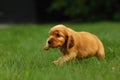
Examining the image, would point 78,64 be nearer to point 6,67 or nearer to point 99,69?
point 99,69

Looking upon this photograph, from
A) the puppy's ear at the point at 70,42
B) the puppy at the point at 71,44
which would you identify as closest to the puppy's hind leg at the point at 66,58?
the puppy at the point at 71,44

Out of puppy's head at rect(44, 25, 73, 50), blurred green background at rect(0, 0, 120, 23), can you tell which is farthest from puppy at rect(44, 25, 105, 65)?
blurred green background at rect(0, 0, 120, 23)

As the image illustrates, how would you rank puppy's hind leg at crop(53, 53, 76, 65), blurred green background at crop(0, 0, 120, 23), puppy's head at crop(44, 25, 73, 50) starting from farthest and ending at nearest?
blurred green background at crop(0, 0, 120, 23), puppy's hind leg at crop(53, 53, 76, 65), puppy's head at crop(44, 25, 73, 50)

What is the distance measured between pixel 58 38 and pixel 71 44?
0.79 feet

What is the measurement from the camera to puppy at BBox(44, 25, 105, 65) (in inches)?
253

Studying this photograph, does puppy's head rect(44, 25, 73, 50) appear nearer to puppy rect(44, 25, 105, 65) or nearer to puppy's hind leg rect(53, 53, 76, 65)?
puppy rect(44, 25, 105, 65)

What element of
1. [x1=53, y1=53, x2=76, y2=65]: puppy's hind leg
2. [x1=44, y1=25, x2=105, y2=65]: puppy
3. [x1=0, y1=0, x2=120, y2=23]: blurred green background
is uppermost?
[x1=44, y1=25, x2=105, y2=65]: puppy

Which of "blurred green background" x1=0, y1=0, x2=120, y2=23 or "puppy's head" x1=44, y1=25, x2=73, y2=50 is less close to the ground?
"puppy's head" x1=44, y1=25, x2=73, y2=50

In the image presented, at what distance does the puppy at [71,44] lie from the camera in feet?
21.1

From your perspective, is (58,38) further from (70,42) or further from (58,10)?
(58,10)

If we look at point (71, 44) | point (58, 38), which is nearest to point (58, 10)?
point (71, 44)

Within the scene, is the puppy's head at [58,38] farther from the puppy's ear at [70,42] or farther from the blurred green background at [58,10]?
the blurred green background at [58,10]

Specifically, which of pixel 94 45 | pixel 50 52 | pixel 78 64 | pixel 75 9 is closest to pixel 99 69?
pixel 78 64

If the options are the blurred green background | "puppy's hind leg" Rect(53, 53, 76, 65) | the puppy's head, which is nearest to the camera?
the puppy's head
